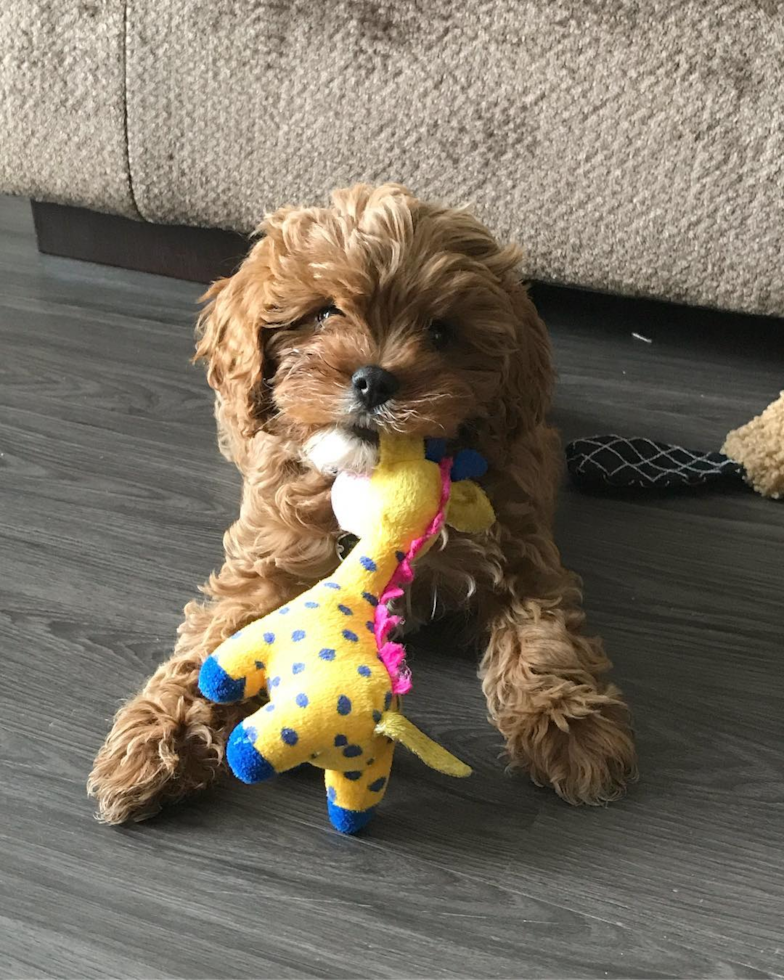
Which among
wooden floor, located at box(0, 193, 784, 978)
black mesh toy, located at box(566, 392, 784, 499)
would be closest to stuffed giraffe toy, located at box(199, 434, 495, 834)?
wooden floor, located at box(0, 193, 784, 978)

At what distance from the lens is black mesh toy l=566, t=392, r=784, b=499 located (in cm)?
191

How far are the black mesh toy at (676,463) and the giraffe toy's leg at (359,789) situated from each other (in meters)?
0.90

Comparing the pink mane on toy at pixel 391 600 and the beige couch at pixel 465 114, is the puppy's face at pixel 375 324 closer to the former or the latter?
the pink mane on toy at pixel 391 600

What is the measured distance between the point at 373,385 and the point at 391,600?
276mm

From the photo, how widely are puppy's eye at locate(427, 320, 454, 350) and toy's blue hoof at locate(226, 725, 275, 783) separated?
563mm

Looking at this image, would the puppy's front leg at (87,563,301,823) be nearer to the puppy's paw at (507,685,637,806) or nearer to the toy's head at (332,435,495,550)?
the toy's head at (332,435,495,550)

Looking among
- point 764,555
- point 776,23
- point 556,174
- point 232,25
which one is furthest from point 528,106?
point 764,555

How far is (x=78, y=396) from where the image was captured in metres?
2.18

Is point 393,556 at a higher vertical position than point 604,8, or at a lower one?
lower

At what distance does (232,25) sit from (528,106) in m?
0.70

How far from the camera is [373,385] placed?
1.26 metres

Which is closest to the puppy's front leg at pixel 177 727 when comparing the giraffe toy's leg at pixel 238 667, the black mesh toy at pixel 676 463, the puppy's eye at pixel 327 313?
the giraffe toy's leg at pixel 238 667

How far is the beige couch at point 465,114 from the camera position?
6.95 ft

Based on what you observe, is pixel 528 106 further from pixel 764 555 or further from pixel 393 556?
pixel 393 556
